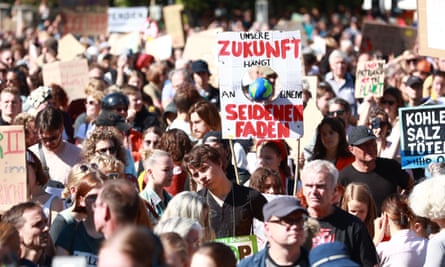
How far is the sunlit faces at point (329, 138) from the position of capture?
9.72m

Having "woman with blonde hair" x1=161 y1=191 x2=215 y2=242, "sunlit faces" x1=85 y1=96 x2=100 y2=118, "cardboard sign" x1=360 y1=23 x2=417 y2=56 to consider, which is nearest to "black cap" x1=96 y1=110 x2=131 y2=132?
"sunlit faces" x1=85 y1=96 x2=100 y2=118

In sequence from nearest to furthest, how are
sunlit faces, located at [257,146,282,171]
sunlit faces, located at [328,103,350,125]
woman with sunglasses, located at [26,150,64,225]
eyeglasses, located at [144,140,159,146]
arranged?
woman with sunglasses, located at [26,150,64,225], sunlit faces, located at [257,146,282,171], eyeglasses, located at [144,140,159,146], sunlit faces, located at [328,103,350,125]

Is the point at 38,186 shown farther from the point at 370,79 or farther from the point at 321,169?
the point at 370,79

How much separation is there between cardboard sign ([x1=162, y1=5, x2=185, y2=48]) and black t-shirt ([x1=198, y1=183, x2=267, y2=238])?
1238 centimetres

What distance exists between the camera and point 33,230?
20.5 feet

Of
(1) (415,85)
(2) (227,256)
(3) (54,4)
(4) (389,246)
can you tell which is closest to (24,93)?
(1) (415,85)

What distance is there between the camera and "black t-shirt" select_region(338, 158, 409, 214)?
8.90 meters

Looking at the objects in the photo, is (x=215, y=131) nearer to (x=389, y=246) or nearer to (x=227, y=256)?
(x=389, y=246)

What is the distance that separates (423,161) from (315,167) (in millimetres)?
2223

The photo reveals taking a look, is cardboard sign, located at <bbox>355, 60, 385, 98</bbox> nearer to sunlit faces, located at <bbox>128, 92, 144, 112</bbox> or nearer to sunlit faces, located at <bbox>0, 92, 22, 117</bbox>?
sunlit faces, located at <bbox>128, 92, 144, 112</bbox>

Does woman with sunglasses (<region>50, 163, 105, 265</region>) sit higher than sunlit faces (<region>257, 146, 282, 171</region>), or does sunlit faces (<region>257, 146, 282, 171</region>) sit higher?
sunlit faces (<region>257, 146, 282, 171</region>)

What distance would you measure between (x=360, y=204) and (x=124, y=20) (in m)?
15.2

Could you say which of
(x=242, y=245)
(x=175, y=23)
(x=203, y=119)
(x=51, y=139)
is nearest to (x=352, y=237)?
(x=242, y=245)

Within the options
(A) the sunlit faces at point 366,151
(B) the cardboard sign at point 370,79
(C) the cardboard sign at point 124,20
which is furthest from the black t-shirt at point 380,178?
(C) the cardboard sign at point 124,20
